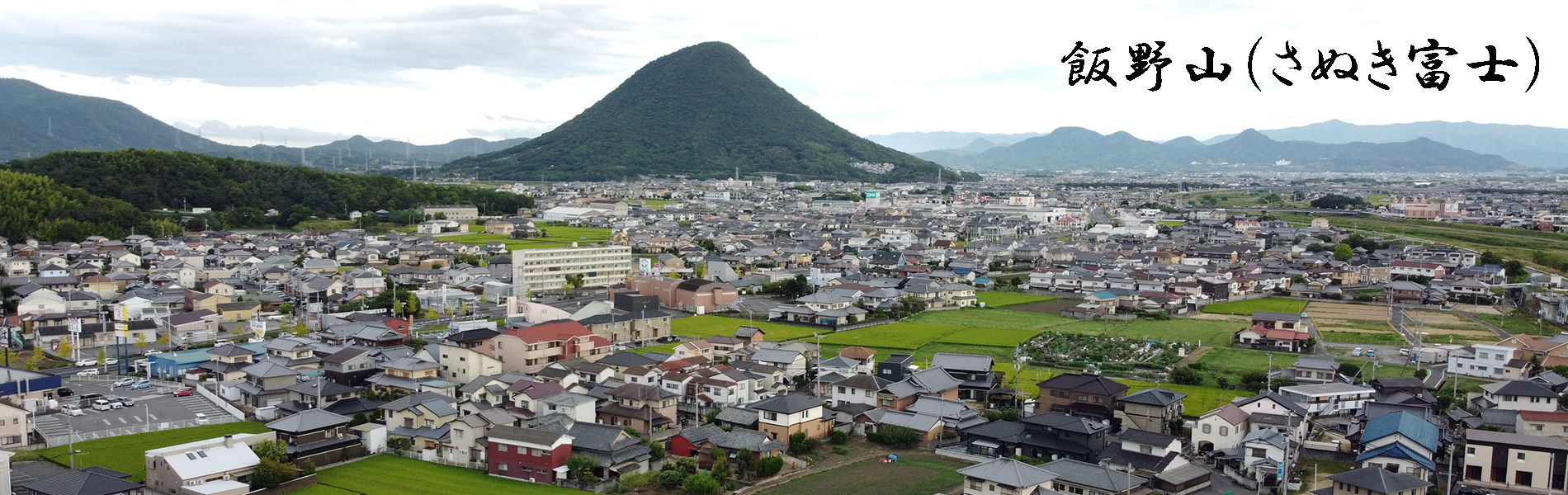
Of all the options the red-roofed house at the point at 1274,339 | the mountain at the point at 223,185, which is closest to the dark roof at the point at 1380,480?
the red-roofed house at the point at 1274,339

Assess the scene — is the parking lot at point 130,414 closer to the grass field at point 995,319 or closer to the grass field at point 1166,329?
the grass field at point 995,319

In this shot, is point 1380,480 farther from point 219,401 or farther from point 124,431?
point 219,401

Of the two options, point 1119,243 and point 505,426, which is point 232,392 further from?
point 1119,243

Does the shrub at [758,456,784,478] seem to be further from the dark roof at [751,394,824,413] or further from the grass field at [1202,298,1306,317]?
the grass field at [1202,298,1306,317]

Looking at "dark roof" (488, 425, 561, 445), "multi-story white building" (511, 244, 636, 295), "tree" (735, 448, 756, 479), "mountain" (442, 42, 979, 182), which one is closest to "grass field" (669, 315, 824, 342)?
"multi-story white building" (511, 244, 636, 295)

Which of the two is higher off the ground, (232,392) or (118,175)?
(118,175)

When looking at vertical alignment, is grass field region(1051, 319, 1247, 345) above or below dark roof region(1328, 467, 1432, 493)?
below

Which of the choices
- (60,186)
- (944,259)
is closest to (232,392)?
(944,259)
